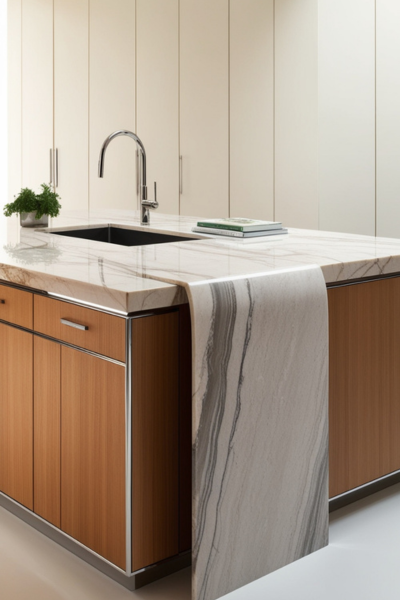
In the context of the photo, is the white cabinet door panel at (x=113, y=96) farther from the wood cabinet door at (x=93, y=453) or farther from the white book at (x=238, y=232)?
the wood cabinet door at (x=93, y=453)

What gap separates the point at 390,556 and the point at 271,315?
32.4 inches

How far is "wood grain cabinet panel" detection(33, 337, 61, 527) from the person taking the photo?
2074 millimetres

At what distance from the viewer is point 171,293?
1825mm

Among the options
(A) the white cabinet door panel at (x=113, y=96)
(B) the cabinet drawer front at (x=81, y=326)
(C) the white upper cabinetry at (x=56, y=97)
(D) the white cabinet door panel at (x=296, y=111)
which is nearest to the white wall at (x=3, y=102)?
(C) the white upper cabinetry at (x=56, y=97)

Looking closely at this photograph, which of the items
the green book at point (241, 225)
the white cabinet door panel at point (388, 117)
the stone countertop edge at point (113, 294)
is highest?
the white cabinet door panel at point (388, 117)

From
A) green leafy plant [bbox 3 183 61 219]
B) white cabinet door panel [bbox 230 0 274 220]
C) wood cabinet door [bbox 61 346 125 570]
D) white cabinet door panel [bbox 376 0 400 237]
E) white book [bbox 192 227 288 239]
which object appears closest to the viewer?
wood cabinet door [bbox 61 346 125 570]

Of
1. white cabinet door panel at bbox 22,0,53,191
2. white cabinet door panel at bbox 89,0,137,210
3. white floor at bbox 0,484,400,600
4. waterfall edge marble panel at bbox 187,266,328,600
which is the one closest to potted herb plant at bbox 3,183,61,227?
white floor at bbox 0,484,400,600

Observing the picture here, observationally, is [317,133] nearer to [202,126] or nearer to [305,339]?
[202,126]

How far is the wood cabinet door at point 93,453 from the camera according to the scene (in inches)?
73.5

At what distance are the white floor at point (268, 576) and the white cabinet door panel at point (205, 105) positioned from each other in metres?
2.87

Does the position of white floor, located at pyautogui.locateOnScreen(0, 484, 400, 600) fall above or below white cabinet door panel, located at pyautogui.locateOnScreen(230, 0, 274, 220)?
below

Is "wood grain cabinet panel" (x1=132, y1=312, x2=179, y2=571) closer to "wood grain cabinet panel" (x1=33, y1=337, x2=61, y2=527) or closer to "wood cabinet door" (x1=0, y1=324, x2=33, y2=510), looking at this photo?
"wood grain cabinet panel" (x1=33, y1=337, x2=61, y2=527)

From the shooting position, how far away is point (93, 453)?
1.95 metres

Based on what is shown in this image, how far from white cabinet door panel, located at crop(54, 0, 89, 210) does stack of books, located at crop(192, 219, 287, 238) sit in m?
2.99
